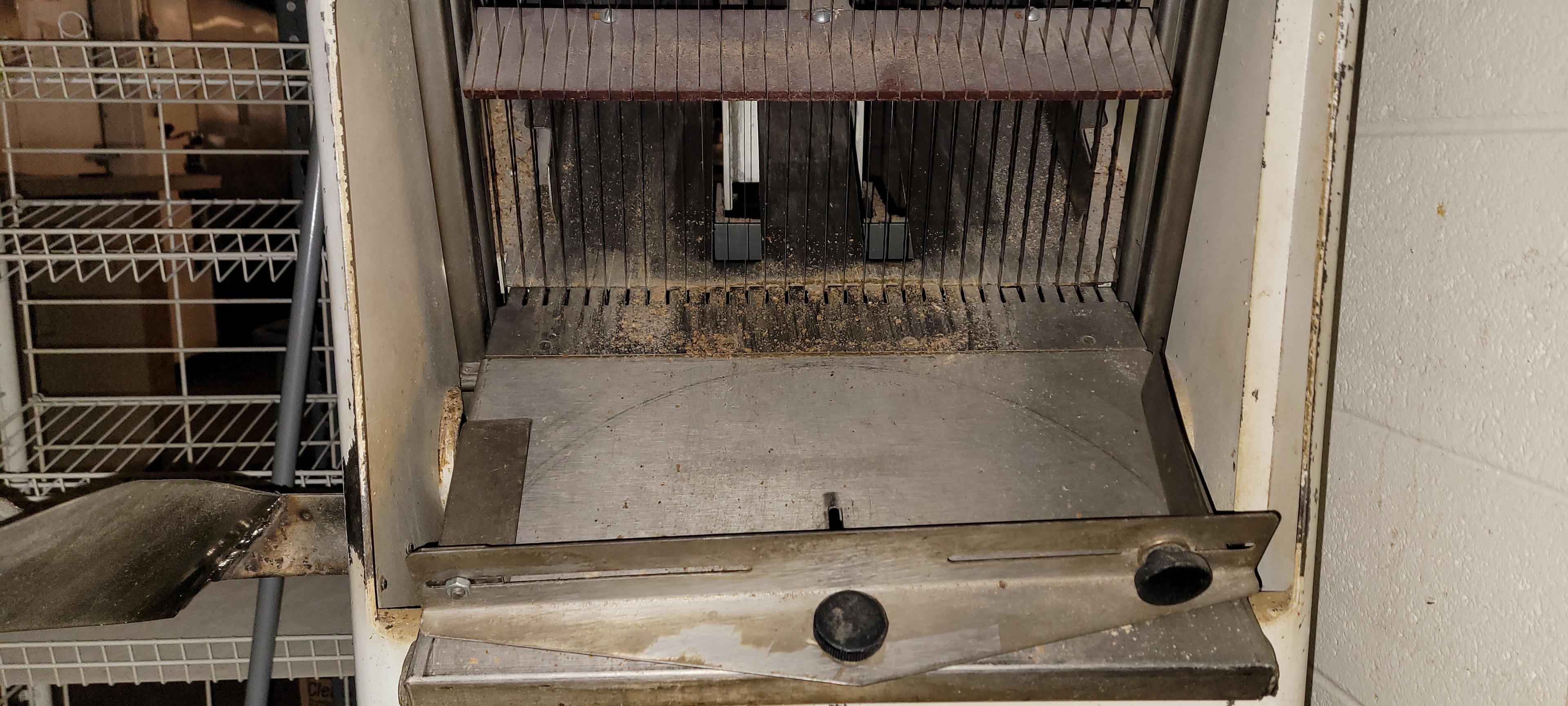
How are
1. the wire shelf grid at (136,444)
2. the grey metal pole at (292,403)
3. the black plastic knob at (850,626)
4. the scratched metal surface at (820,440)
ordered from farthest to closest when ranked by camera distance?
the wire shelf grid at (136,444) → the grey metal pole at (292,403) → the scratched metal surface at (820,440) → the black plastic knob at (850,626)

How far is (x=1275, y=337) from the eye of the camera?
73 centimetres

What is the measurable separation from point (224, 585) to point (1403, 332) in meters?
1.70

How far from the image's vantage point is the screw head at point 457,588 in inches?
24.8

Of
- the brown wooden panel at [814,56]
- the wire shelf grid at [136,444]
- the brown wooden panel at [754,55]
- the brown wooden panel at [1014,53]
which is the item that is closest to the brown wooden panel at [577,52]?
the brown wooden panel at [814,56]

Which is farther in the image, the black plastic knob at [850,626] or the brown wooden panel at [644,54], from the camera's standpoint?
the brown wooden panel at [644,54]

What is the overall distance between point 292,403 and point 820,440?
31.6 inches

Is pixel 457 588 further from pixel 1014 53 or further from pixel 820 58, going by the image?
pixel 1014 53

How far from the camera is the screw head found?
2.06ft

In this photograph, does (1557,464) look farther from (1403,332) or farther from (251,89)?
(251,89)

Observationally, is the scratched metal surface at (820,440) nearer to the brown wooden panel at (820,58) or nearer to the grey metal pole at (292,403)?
the brown wooden panel at (820,58)

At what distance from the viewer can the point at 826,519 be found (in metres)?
0.77

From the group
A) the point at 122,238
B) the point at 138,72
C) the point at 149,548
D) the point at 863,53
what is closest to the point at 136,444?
the point at 122,238

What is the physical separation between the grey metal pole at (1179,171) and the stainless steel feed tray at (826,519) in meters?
0.03

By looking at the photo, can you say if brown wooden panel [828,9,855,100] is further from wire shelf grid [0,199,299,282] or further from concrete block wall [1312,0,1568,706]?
wire shelf grid [0,199,299,282]
